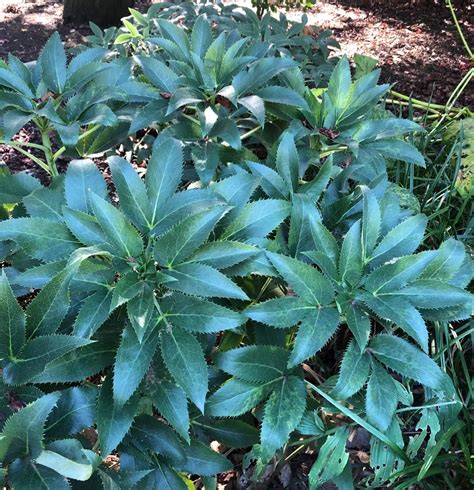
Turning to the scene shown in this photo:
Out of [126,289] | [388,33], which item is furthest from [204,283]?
[388,33]

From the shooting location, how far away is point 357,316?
3.76ft

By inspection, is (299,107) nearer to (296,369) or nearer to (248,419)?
(296,369)

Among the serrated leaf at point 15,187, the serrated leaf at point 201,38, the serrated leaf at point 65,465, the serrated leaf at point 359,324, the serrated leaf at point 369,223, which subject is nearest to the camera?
the serrated leaf at point 65,465

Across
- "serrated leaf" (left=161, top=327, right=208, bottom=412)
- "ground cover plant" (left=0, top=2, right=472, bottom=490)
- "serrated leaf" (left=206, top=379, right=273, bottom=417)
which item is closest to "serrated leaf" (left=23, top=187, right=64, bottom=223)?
"ground cover plant" (left=0, top=2, right=472, bottom=490)

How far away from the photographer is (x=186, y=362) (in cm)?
104

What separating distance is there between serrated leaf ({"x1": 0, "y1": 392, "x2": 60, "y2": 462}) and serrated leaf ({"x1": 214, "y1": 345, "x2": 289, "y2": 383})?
408 millimetres

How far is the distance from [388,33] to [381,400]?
188 inches

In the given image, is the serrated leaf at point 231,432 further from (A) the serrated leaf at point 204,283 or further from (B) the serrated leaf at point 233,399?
(A) the serrated leaf at point 204,283

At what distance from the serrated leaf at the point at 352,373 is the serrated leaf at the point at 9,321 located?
0.63 metres

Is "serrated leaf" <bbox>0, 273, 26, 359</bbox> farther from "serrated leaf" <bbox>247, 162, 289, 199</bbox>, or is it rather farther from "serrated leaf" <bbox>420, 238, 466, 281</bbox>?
"serrated leaf" <bbox>420, 238, 466, 281</bbox>

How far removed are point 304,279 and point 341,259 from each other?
0.11 m

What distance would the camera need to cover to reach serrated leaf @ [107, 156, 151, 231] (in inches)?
47.8

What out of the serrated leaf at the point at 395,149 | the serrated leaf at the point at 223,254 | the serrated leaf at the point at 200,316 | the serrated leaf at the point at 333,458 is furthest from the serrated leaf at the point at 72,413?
the serrated leaf at the point at 395,149

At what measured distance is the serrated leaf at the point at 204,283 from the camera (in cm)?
107
